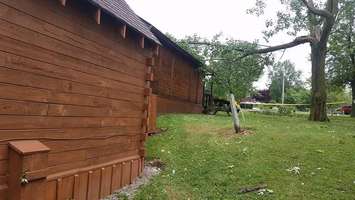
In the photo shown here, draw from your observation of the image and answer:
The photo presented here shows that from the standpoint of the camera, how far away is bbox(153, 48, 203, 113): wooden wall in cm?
1930

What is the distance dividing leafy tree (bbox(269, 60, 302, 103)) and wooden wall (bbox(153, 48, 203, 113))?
2138 inches

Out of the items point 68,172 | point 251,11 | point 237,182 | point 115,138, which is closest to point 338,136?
point 237,182

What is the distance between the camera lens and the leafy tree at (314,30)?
18.6 m

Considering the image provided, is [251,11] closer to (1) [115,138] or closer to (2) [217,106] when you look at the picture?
(2) [217,106]

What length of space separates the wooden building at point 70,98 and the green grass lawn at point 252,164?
1192mm

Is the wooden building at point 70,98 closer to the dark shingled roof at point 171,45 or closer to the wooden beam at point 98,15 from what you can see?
the wooden beam at point 98,15

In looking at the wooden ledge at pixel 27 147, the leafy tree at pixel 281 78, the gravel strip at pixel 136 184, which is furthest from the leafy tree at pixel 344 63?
the leafy tree at pixel 281 78

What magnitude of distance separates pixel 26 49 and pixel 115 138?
320 cm

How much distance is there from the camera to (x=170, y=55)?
2105 cm

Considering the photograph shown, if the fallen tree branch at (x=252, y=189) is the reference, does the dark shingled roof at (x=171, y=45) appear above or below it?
above

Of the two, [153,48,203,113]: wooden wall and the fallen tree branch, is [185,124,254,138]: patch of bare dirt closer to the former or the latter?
the fallen tree branch

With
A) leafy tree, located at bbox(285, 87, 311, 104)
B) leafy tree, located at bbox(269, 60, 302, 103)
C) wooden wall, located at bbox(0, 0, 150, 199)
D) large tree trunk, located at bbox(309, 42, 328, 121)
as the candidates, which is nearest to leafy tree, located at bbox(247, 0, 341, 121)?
large tree trunk, located at bbox(309, 42, 328, 121)

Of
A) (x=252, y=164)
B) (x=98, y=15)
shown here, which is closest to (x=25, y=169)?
(x=98, y=15)

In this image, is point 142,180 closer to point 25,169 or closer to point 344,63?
point 25,169
